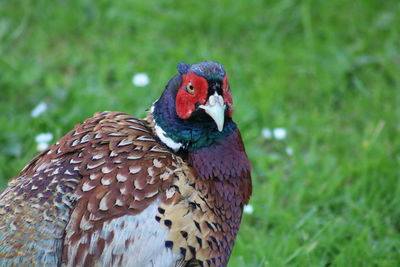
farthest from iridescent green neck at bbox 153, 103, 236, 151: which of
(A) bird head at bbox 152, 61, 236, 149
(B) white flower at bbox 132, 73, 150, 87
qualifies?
(B) white flower at bbox 132, 73, 150, 87

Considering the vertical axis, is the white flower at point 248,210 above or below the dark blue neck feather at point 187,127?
below

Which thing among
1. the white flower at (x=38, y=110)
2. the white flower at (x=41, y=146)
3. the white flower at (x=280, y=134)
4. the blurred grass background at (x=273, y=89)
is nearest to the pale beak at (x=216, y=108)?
the blurred grass background at (x=273, y=89)

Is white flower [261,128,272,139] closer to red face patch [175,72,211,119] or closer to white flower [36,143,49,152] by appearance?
white flower [36,143,49,152]

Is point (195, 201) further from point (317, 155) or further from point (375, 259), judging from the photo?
point (317, 155)

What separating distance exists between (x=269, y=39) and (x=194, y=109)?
2559 mm

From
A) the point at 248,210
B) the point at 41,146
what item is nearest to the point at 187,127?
the point at 248,210

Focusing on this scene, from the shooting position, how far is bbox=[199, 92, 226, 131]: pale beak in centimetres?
280

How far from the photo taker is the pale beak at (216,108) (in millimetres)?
2797

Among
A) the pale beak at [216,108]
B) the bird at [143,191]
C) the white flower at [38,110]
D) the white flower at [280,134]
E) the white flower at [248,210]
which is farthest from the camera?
the white flower at [280,134]

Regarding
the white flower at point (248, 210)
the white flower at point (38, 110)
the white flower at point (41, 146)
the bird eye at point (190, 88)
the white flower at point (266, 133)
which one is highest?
the bird eye at point (190, 88)

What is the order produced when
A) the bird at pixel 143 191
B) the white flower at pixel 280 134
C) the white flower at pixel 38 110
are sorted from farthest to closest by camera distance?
the white flower at pixel 280 134 → the white flower at pixel 38 110 → the bird at pixel 143 191

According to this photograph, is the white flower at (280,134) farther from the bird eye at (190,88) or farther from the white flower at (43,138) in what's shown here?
the bird eye at (190,88)

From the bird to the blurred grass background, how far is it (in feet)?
2.32

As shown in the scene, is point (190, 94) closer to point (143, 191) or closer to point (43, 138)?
point (143, 191)
